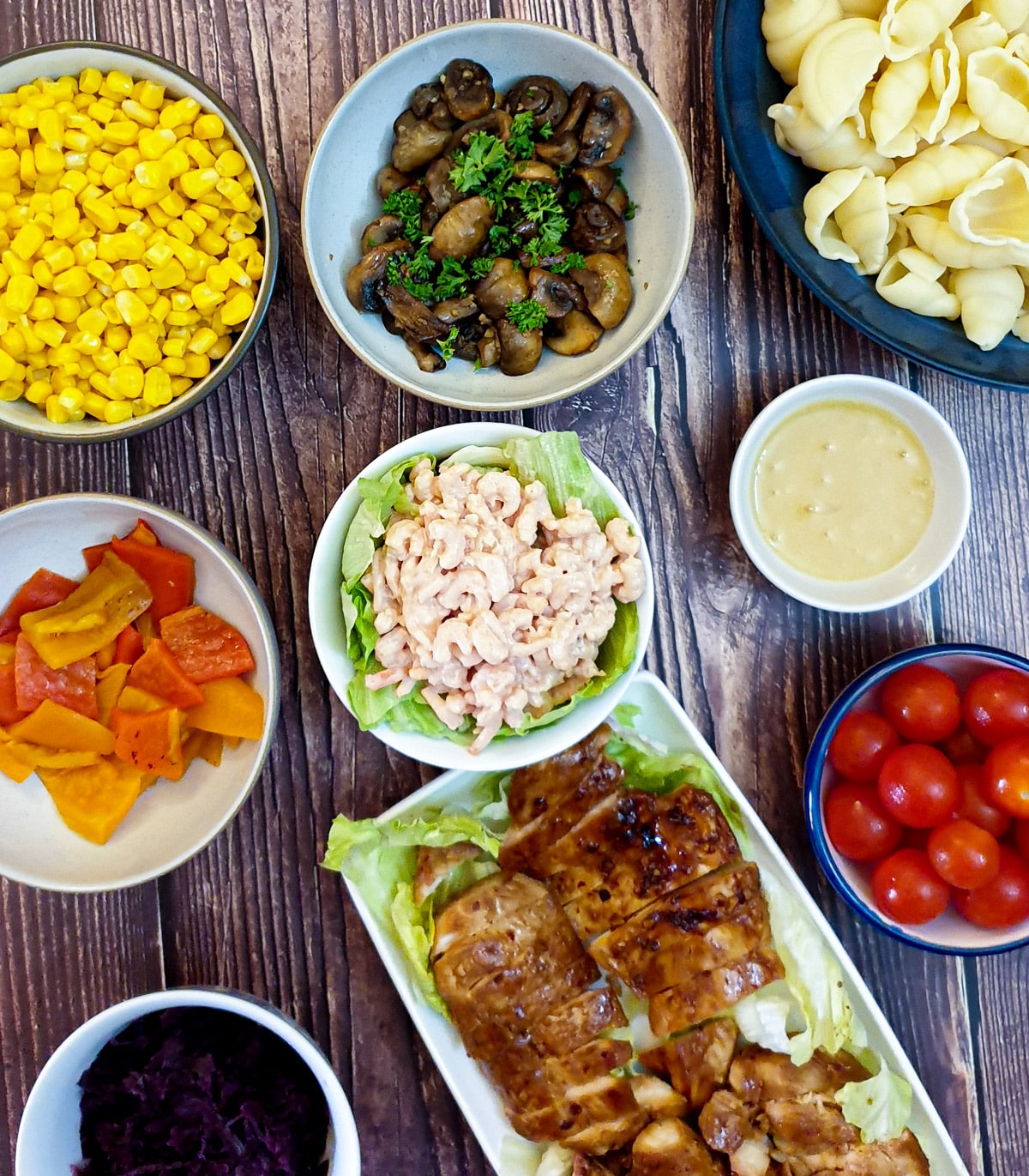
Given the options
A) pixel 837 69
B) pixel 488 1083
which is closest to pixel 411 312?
pixel 837 69

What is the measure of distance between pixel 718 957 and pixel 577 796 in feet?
1.67

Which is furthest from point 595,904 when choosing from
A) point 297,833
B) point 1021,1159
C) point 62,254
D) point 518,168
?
point 62,254

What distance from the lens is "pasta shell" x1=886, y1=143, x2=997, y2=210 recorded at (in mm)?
2436

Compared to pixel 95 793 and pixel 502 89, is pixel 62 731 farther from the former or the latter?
pixel 502 89

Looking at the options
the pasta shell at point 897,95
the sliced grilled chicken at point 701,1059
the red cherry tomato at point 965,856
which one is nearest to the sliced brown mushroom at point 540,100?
the pasta shell at point 897,95

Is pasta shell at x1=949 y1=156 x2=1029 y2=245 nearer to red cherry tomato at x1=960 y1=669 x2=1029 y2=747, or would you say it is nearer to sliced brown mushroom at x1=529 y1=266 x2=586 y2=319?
sliced brown mushroom at x1=529 y1=266 x2=586 y2=319

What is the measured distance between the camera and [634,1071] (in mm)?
2709

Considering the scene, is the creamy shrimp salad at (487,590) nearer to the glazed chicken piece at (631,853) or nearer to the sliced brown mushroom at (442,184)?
the glazed chicken piece at (631,853)

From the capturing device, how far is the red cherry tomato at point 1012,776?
2504 mm

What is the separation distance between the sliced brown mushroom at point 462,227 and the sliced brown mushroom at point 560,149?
0.61 feet

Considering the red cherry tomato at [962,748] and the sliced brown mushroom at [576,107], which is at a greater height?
the sliced brown mushroom at [576,107]

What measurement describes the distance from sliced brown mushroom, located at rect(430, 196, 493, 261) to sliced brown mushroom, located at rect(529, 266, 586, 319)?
0.52ft

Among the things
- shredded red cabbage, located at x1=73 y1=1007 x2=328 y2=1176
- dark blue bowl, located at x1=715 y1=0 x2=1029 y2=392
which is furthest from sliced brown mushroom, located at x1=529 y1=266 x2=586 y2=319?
shredded red cabbage, located at x1=73 y1=1007 x2=328 y2=1176

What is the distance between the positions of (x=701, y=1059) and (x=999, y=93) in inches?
95.7
